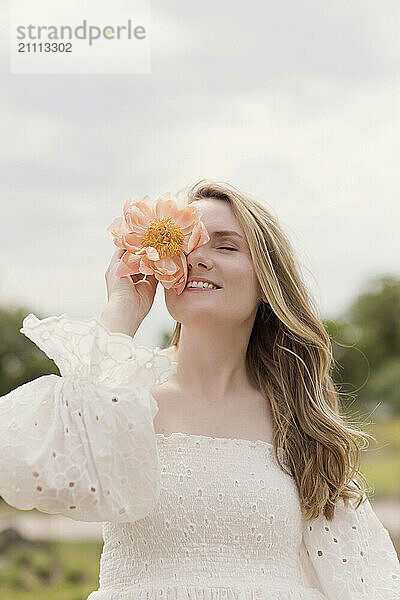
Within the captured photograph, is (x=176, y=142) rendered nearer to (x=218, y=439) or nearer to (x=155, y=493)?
(x=218, y=439)

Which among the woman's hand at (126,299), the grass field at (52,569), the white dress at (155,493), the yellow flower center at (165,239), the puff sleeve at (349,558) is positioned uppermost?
the yellow flower center at (165,239)

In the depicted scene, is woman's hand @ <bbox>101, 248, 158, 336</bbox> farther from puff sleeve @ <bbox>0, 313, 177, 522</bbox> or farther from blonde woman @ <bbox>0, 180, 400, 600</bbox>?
puff sleeve @ <bbox>0, 313, 177, 522</bbox>

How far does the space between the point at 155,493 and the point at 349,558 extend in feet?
1.78

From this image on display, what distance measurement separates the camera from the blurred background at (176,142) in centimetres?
553

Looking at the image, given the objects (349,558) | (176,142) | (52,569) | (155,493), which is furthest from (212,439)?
(52,569)

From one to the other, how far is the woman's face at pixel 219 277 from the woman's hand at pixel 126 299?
5 cm

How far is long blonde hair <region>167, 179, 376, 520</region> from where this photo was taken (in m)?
1.79

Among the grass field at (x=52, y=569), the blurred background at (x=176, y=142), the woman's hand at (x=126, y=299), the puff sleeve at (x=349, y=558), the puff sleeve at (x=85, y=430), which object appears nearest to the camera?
the puff sleeve at (x=85, y=430)

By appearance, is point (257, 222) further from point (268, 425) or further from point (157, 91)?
point (157, 91)

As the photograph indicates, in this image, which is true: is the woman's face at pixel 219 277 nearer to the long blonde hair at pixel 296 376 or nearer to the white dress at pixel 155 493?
the long blonde hair at pixel 296 376

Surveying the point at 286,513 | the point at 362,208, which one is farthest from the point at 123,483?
the point at 362,208

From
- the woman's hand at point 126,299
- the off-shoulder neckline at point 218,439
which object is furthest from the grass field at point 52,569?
the woman's hand at point 126,299

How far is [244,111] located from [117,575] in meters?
4.59

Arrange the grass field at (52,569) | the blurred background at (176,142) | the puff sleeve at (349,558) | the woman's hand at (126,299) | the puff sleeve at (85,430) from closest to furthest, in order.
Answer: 1. the puff sleeve at (85,430)
2. the woman's hand at (126,299)
3. the puff sleeve at (349,558)
4. the blurred background at (176,142)
5. the grass field at (52,569)
